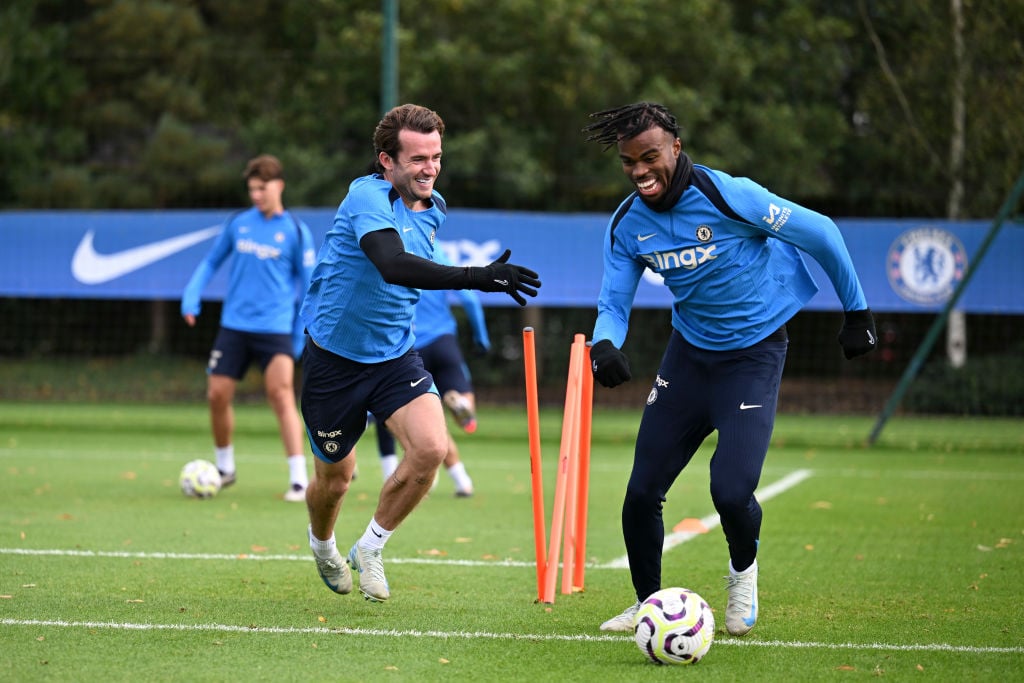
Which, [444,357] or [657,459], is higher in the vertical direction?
[657,459]

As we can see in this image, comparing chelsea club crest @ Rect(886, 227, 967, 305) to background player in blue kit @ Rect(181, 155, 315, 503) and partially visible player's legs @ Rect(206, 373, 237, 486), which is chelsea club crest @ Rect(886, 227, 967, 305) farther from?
partially visible player's legs @ Rect(206, 373, 237, 486)

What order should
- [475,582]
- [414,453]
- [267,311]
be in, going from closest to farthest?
[414,453] < [475,582] < [267,311]

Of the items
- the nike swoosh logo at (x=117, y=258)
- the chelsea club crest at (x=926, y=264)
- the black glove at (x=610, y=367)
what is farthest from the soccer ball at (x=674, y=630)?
the nike swoosh logo at (x=117, y=258)

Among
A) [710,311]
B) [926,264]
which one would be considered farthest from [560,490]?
[926,264]

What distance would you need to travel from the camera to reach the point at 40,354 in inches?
917

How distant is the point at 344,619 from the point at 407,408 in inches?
39.2

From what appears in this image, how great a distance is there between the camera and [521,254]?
1695 centimetres

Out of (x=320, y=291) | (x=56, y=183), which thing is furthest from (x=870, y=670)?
(x=56, y=183)

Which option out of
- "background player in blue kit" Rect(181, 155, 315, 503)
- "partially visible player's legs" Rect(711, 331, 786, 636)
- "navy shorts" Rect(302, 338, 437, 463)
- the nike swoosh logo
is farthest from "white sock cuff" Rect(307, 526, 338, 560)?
the nike swoosh logo

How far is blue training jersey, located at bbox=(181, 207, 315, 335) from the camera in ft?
35.2

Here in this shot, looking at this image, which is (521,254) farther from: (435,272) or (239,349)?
(435,272)

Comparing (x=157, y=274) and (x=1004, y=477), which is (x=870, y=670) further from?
(x=157, y=274)

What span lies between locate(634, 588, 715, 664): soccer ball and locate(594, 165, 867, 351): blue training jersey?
1130mm

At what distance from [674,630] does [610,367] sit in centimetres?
109
